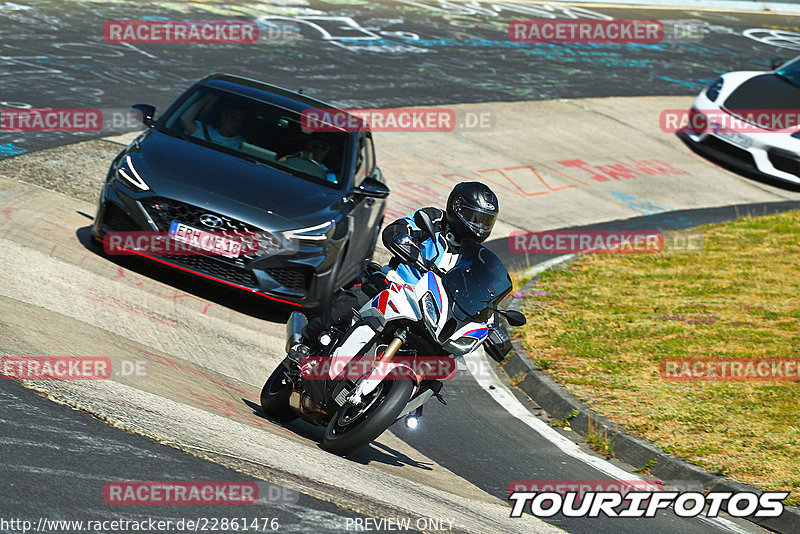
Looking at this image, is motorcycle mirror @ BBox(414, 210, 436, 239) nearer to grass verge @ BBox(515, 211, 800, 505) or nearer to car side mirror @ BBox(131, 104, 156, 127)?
grass verge @ BBox(515, 211, 800, 505)

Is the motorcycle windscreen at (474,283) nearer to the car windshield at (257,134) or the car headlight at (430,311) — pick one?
the car headlight at (430,311)

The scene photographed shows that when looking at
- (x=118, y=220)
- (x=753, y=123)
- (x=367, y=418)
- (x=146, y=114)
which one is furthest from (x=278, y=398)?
(x=753, y=123)

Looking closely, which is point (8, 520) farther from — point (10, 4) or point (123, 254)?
point (10, 4)

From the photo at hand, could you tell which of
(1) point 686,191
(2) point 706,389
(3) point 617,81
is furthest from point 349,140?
(3) point 617,81

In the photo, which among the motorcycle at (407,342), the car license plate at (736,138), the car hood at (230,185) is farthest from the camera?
the car license plate at (736,138)

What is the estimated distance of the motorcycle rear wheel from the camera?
269 inches

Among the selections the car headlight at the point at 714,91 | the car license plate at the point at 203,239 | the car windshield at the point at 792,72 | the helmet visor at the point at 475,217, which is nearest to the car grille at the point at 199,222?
the car license plate at the point at 203,239

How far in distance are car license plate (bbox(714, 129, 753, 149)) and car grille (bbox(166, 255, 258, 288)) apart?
11158 mm

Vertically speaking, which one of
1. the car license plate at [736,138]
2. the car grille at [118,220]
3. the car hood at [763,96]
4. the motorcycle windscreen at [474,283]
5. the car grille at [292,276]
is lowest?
the car license plate at [736,138]

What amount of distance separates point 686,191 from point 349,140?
8.35m

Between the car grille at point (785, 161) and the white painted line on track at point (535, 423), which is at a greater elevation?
the car grille at point (785, 161)

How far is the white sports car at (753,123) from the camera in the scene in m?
16.9

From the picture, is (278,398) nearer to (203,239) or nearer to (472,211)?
(472,211)

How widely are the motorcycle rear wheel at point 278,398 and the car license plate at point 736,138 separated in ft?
40.6
